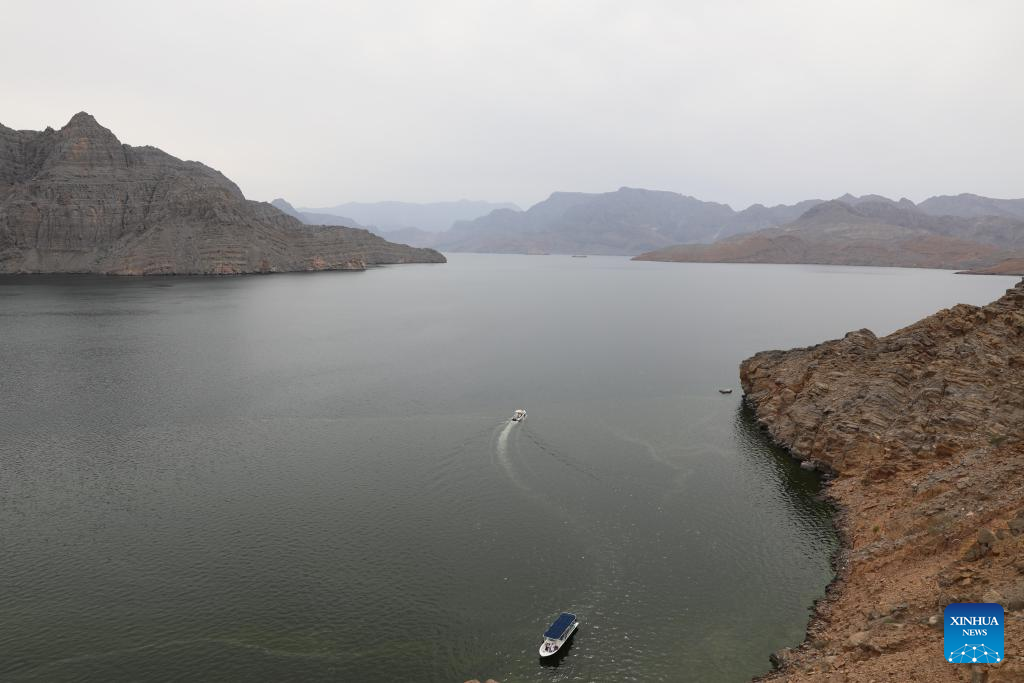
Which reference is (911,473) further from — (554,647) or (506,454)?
(506,454)

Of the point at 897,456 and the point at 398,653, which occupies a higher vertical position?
the point at 897,456

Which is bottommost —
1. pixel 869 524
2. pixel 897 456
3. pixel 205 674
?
pixel 205 674

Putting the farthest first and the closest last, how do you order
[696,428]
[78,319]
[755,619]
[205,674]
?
1. [78,319]
2. [696,428]
3. [755,619]
4. [205,674]

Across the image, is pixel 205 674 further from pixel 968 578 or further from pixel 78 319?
pixel 78 319

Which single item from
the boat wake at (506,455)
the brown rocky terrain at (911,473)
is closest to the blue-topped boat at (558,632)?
the brown rocky terrain at (911,473)

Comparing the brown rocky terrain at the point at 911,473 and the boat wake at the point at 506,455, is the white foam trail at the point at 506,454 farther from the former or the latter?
the brown rocky terrain at the point at 911,473

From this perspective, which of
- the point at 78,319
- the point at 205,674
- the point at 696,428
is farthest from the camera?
the point at 78,319

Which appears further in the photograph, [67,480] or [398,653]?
[67,480]

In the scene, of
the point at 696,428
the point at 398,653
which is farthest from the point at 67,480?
the point at 696,428
